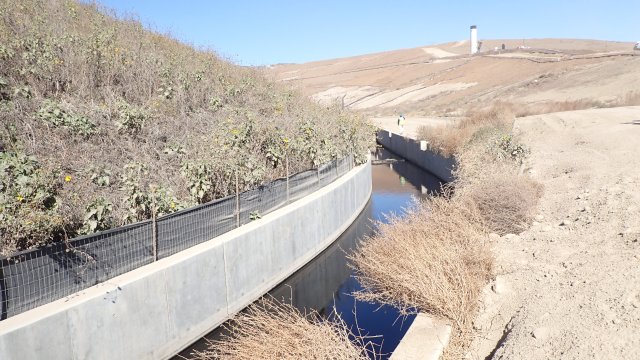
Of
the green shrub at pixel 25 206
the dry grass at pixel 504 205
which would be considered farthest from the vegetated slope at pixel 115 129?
the dry grass at pixel 504 205

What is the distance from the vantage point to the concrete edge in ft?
20.8

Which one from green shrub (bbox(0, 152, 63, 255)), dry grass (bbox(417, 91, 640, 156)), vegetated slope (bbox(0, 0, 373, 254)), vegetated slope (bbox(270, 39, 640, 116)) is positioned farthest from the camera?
vegetated slope (bbox(270, 39, 640, 116))

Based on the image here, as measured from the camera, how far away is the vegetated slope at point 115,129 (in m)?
7.23

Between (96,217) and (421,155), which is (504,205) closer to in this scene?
(96,217)

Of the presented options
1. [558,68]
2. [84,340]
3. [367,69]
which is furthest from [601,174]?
[367,69]

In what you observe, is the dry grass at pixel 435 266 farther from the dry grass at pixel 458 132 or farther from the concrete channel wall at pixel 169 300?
the dry grass at pixel 458 132

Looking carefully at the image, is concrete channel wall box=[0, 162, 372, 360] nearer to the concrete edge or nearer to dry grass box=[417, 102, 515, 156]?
the concrete edge

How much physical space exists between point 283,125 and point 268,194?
485 centimetres

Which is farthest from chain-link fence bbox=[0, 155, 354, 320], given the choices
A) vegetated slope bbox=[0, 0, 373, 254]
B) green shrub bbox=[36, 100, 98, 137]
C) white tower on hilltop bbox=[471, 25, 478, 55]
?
white tower on hilltop bbox=[471, 25, 478, 55]

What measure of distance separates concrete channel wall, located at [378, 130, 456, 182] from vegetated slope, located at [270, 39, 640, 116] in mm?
4421

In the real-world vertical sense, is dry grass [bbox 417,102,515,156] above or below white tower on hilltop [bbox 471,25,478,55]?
below

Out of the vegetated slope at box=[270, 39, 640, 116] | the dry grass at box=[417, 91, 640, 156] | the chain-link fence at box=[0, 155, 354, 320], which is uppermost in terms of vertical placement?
the vegetated slope at box=[270, 39, 640, 116]

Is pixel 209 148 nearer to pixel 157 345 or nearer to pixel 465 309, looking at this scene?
pixel 157 345

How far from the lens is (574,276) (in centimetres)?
731
